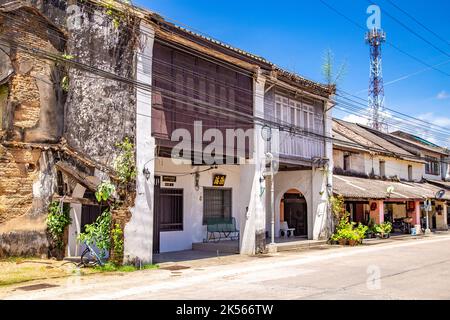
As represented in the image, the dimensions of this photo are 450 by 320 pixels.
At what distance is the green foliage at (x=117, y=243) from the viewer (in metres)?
13.2

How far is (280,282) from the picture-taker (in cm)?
1114

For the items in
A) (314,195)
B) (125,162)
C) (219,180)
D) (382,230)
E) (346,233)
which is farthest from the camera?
(382,230)

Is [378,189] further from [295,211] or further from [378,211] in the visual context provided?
[295,211]

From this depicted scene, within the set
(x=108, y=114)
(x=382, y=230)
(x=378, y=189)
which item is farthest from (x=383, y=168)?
(x=108, y=114)

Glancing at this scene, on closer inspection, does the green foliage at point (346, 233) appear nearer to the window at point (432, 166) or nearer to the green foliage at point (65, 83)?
the green foliage at point (65, 83)

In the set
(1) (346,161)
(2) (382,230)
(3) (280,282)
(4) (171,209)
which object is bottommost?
(3) (280,282)

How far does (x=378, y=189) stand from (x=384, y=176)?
4195mm

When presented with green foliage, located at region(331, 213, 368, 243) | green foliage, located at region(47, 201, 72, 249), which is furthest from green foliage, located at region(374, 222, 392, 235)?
green foliage, located at region(47, 201, 72, 249)

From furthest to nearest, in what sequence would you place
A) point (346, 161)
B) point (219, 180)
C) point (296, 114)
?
point (346, 161) < point (296, 114) < point (219, 180)

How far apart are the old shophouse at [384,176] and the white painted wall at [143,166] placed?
1244 cm

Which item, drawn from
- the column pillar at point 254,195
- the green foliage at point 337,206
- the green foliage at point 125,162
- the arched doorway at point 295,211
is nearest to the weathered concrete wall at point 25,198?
the green foliage at point 125,162

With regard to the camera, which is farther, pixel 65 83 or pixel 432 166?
pixel 432 166

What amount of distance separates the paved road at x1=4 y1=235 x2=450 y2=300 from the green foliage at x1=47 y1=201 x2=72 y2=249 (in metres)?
2.18

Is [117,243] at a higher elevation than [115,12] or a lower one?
lower
